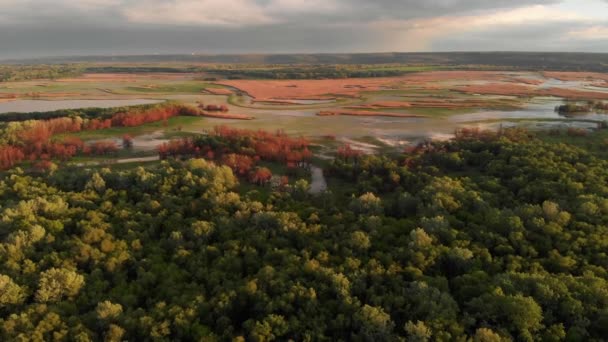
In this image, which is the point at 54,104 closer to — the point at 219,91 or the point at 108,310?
the point at 219,91

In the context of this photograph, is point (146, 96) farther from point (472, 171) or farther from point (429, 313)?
point (429, 313)

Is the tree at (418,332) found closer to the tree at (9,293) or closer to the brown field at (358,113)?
the tree at (9,293)

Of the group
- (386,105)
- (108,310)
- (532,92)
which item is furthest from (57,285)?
(532,92)

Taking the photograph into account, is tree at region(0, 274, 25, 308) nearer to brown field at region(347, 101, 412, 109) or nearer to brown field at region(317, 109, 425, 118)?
brown field at region(317, 109, 425, 118)

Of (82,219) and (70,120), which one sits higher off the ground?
(70,120)

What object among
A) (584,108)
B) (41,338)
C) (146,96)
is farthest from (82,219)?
(584,108)

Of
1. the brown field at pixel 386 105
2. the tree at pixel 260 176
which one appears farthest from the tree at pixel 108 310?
the brown field at pixel 386 105
